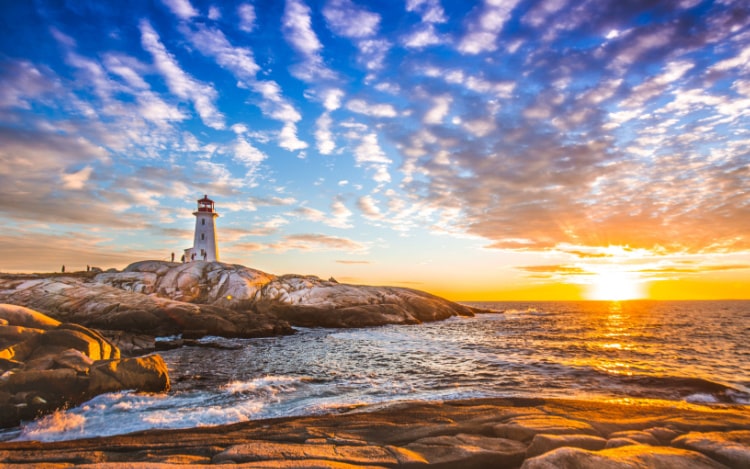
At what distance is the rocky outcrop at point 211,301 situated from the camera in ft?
102

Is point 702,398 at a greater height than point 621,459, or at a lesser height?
lesser

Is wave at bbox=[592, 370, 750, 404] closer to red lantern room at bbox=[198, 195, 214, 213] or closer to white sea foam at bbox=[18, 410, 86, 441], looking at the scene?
white sea foam at bbox=[18, 410, 86, 441]

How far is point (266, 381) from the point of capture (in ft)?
49.7

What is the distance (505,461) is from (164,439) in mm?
7071

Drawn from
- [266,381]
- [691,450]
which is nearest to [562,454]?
[691,450]

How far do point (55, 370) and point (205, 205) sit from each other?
50.1 metres

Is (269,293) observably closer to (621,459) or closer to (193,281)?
(193,281)

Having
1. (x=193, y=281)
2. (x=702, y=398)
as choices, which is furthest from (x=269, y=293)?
(x=702, y=398)

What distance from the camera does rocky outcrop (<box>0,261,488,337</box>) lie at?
102ft

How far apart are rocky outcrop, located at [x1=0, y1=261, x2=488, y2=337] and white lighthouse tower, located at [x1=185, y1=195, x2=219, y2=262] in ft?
23.3

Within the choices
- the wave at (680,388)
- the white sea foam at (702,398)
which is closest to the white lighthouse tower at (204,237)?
the wave at (680,388)

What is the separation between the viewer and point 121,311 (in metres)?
30.7

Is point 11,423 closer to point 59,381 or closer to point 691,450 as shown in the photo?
point 59,381

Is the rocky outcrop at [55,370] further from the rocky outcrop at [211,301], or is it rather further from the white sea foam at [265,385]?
the rocky outcrop at [211,301]
